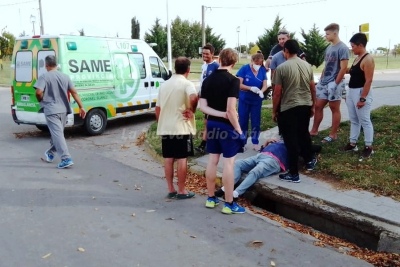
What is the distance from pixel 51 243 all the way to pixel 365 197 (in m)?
3.51

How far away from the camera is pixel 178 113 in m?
4.73

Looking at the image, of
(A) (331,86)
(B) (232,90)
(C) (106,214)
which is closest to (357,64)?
(A) (331,86)

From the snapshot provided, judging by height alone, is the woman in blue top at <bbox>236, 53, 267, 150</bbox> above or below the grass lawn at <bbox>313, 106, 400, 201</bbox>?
above

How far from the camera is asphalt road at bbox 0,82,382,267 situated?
347 centimetres

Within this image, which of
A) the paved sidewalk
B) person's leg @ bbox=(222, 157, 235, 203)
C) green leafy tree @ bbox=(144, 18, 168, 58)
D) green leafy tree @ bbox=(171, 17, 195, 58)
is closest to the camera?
the paved sidewalk

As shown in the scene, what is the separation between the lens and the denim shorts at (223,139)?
4.38 metres

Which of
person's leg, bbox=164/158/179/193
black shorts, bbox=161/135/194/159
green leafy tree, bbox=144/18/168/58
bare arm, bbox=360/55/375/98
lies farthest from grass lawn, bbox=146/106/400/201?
green leafy tree, bbox=144/18/168/58

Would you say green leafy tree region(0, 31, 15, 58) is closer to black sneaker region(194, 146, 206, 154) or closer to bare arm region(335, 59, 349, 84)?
black sneaker region(194, 146, 206, 154)

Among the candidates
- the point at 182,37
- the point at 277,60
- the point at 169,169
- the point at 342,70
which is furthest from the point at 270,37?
the point at 169,169

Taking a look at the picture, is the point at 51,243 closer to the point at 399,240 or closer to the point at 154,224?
the point at 154,224

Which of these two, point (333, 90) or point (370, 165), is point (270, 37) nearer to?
point (333, 90)

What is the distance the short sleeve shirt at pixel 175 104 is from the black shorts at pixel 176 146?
11 centimetres

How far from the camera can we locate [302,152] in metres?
5.55

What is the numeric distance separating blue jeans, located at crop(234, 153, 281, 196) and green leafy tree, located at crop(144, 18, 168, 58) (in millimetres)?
40251
